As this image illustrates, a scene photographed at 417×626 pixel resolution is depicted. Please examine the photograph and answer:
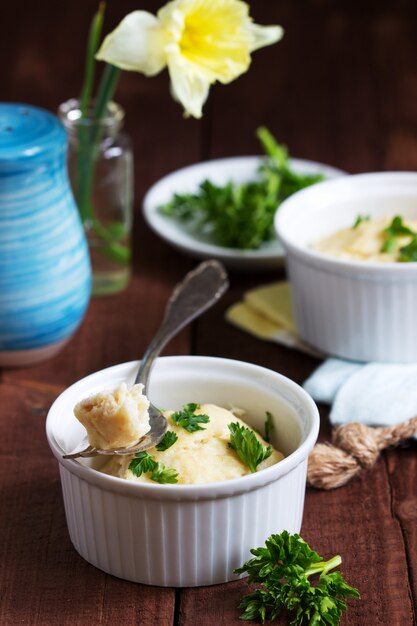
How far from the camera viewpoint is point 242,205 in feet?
7.08

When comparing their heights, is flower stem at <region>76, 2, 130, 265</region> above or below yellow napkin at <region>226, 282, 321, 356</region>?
above

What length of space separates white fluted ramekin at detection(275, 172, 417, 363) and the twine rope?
222 millimetres

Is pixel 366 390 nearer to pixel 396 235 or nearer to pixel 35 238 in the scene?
pixel 396 235

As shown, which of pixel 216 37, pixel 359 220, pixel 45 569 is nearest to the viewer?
pixel 45 569

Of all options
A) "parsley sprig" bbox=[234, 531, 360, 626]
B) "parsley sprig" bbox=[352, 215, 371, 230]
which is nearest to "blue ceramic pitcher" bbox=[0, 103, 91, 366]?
"parsley sprig" bbox=[352, 215, 371, 230]

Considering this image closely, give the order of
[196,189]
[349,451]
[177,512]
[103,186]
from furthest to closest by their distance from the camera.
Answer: [196,189] → [103,186] → [349,451] → [177,512]

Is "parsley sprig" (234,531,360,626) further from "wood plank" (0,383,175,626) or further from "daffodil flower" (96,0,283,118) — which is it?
"daffodil flower" (96,0,283,118)

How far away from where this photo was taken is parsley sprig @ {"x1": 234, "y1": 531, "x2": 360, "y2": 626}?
1.26m

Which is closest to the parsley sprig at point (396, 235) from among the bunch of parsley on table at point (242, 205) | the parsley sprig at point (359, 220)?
the parsley sprig at point (359, 220)

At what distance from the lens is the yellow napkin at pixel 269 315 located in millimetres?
1943

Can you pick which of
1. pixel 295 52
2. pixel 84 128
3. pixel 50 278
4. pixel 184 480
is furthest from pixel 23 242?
pixel 295 52

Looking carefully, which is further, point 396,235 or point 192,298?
point 396,235

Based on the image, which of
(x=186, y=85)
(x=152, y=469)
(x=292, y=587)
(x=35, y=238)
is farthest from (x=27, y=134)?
(x=292, y=587)

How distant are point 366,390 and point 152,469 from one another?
53 centimetres
